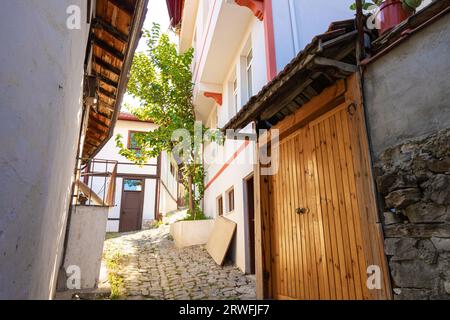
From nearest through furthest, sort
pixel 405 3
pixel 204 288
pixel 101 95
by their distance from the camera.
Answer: pixel 405 3, pixel 204 288, pixel 101 95

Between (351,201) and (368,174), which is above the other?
(368,174)

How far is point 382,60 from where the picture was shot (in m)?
2.95

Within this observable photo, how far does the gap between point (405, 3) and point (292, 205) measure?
8.57ft

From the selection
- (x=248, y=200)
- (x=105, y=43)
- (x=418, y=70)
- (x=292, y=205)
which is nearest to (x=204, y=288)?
(x=248, y=200)

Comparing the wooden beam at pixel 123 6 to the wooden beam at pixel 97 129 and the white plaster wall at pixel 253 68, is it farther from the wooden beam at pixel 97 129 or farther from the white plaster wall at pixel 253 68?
the wooden beam at pixel 97 129

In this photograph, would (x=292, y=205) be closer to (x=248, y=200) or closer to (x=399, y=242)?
(x=399, y=242)

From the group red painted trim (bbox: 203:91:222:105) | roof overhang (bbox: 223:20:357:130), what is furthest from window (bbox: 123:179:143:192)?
roof overhang (bbox: 223:20:357:130)

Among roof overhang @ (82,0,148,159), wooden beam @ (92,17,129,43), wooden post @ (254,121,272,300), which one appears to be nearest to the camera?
wooden post @ (254,121,272,300)

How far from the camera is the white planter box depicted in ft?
33.9

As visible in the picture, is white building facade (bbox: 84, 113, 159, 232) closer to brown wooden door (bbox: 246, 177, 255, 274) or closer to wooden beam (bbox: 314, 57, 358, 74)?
brown wooden door (bbox: 246, 177, 255, 274)

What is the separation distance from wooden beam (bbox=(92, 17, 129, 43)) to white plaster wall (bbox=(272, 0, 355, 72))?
2.63 meters

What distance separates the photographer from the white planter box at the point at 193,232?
406 inches

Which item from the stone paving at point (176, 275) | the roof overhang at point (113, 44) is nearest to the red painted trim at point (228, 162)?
the stone paving at point (176, 275)

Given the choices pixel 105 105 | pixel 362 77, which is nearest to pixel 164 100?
pixel 105 105
